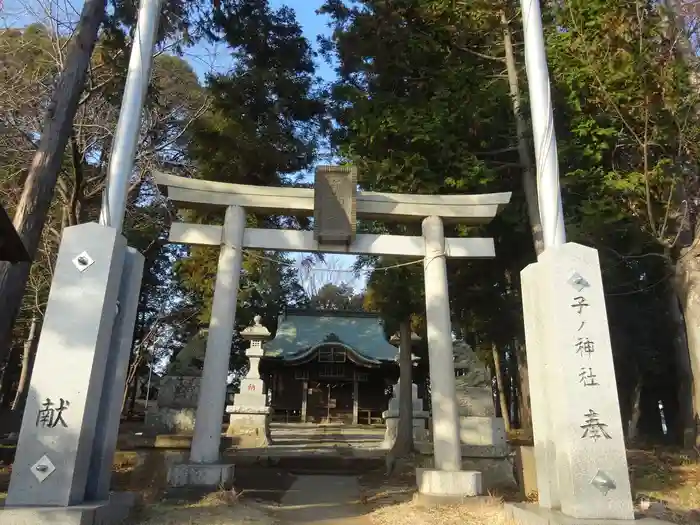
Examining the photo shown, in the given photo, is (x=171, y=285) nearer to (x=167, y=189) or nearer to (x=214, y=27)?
(x=214, y=27)

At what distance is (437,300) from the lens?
7883mm

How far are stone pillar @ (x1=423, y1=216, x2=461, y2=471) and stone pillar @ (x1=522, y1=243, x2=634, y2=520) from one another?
1576mm

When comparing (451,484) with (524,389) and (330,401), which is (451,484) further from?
(330,401)

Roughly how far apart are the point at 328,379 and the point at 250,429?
1096 centimetres

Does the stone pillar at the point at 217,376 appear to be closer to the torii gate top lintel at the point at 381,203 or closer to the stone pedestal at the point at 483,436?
the torii gate top lintel at the point at 381,203

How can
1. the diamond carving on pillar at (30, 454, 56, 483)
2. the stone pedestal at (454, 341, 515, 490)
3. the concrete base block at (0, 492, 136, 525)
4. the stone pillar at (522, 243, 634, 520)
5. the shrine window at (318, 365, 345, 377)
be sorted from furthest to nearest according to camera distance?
the shrine window at (318, 365, 345, 377) → the stone pedestal at (454, 341, 515, 490) → the stone pillar at (522, 243, 634, 520) → the diamond carving on pillar at (30, 454, 56, 483) → the concrete base block at (0, 492, 136, 525)

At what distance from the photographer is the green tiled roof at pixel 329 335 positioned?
2538cm

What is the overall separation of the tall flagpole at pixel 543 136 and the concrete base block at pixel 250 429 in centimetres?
1142

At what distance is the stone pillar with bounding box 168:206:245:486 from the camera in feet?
22.8

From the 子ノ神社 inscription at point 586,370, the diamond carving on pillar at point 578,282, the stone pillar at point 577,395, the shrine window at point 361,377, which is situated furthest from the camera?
the shrine window at point 361,377

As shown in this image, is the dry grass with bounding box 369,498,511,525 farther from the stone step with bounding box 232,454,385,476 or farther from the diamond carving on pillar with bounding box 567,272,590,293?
the stone step with bounding box 232,454,385,476

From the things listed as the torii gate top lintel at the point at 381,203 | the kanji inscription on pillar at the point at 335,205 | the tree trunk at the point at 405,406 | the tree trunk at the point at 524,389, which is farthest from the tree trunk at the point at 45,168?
the tree trunk at the point at 524,389

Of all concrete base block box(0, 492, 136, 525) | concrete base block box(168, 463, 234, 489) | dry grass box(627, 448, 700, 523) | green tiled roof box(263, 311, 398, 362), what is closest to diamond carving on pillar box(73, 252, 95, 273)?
concrete base block box(0, 492, 136, 525)

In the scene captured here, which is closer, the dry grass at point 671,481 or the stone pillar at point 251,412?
the dry grass at point 671,481
